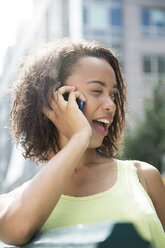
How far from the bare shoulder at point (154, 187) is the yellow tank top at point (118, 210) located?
0.22 ft

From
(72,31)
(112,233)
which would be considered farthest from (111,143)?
(72,31)

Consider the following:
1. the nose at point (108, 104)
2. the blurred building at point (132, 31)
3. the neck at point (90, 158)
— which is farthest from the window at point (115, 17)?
the nose at point (108, 104)

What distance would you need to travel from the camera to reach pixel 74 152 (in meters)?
1.55

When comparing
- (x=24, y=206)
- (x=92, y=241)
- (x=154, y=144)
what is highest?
(x=24, y=206)

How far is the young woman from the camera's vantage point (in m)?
1.51

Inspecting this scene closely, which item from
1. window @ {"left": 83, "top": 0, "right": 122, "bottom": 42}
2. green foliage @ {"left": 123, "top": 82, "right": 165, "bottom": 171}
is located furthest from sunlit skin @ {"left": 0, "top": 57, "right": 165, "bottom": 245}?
window @ {"left": 83, "top": 0, "right": 122, "bottom": 42}

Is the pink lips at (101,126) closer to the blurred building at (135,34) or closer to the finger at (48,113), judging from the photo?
the finger at (48,113)

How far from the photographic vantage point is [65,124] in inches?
68.2

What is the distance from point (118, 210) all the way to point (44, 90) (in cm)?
58

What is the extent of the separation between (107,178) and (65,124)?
27 cm

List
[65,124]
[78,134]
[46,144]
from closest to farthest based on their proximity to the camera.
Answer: [78,134], [65,124], [46,144]

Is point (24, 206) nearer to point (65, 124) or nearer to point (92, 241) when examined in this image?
point (92, 241)

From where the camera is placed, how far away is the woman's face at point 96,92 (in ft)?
5.70

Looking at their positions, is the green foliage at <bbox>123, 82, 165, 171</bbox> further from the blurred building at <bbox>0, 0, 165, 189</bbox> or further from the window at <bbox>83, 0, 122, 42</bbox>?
the window at <bbox>83, 0, 122, 42</bbox>
